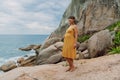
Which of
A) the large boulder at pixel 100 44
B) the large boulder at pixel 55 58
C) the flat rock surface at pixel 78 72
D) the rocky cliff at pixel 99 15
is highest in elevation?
the rocky cliff at pixel 99 15

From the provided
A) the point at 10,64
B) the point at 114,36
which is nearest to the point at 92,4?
the point at 10,64

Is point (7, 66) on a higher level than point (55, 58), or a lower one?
lower

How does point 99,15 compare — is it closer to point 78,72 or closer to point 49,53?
point 49,53

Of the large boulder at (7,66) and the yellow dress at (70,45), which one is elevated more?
the yellow dress at (70,45)

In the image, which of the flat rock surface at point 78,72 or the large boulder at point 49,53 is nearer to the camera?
the flat rock surface at point 78,72

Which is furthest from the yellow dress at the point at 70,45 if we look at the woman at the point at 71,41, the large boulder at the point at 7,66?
the large boulder at the point at 7,66

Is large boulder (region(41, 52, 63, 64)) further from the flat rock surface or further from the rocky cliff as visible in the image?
the rocky cliff

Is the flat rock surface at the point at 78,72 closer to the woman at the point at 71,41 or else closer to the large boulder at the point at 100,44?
the woman at the point at 71,41

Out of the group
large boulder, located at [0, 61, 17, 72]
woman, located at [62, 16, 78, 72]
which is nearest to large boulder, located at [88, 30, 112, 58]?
woman, located at [62, 16, 78, 72]

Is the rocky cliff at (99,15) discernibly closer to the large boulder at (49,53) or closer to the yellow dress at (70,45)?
the large boulder at (49,53)

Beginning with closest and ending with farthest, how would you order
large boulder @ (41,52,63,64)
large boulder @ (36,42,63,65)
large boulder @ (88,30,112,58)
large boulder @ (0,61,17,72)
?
large boulder @ (88,30,112,58) < large boulder @ (41,52,63,64) < large boulder @ (36,42,63,65) < large boulder @ (0,61,17,72)

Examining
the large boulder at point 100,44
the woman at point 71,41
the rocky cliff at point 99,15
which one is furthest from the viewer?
the rocky cliff at point 99,15

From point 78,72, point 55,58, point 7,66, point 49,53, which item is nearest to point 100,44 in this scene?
point 55,58

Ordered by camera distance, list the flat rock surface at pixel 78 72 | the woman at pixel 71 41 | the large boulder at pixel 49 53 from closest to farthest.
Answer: the flat rock surface at pixel 78 72 → the woman at pixel 71 41 → the large boulder at pixel 49 53
